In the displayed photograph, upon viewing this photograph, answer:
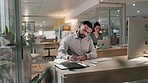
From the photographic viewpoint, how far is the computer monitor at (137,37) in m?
1.84

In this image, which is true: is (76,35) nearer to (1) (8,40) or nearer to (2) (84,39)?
(2) (84,39)

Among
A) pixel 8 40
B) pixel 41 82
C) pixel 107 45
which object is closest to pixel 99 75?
pixel 41 82

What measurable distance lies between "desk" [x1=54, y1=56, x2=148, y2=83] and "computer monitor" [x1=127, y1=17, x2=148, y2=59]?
15 cm

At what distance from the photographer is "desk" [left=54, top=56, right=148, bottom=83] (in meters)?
1.49

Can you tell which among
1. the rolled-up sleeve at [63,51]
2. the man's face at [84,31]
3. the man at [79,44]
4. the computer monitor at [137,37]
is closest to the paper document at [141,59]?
the computer monitor at [137,37]

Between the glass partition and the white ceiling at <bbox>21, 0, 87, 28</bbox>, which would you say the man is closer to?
the glass partition

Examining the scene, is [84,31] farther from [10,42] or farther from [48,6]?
[48,6]

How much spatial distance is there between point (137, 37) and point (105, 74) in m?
0.57

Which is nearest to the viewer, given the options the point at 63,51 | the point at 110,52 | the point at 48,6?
the point at 63,51

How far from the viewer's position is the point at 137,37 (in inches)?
73.2

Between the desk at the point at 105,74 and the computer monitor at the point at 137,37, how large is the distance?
151mm

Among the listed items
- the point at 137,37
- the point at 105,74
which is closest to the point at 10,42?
the point at 105,74

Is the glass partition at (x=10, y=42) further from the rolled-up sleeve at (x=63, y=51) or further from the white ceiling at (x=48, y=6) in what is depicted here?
the white ceiling at (x=48, y=6)

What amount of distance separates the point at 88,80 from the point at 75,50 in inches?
38.9
